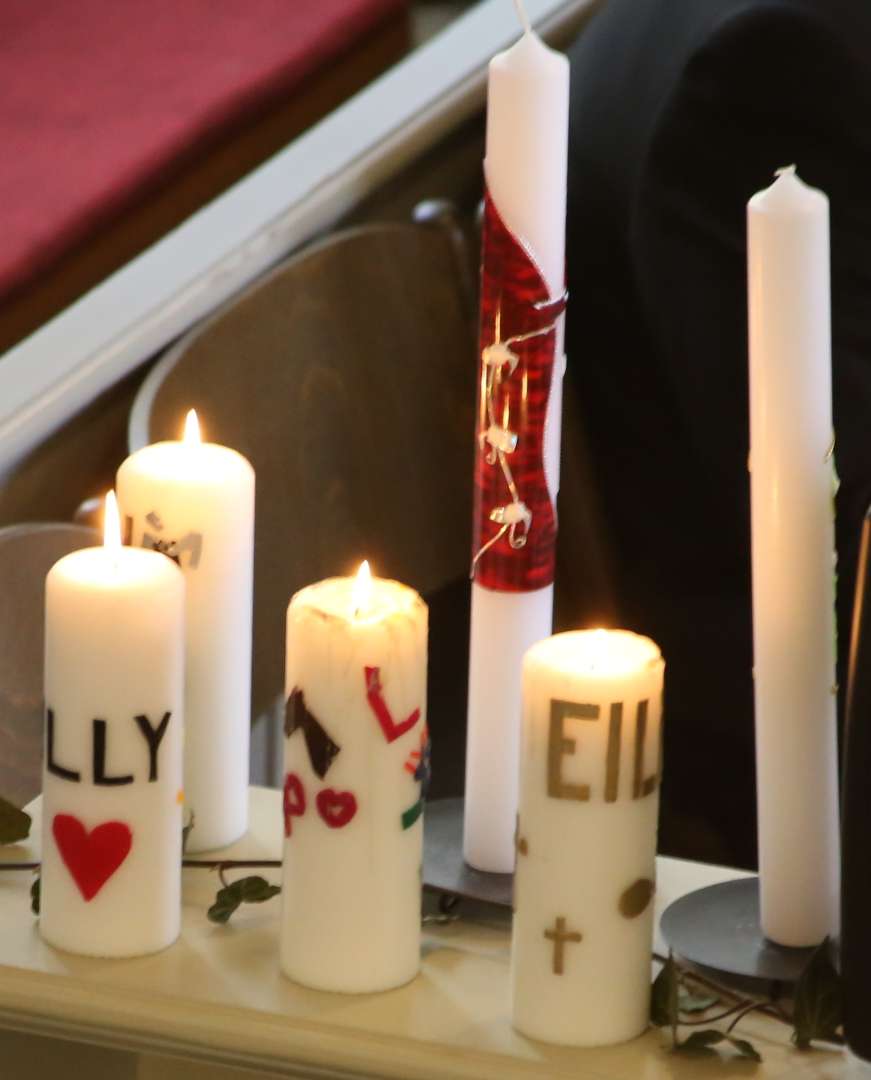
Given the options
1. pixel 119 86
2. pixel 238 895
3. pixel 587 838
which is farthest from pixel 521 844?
pixel 119 86

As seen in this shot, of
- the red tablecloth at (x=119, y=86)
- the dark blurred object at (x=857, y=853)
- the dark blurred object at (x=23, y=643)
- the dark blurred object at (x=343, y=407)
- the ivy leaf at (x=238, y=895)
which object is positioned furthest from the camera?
the red tablecloth at (x=119, y=86)

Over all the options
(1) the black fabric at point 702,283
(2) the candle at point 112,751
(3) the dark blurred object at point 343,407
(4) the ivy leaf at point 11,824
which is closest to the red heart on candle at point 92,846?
(2) the candle at point 112,751

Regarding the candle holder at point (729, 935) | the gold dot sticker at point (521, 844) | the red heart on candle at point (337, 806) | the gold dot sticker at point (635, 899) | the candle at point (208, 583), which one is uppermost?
the candle at point (208, 583)

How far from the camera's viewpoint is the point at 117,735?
0.69m

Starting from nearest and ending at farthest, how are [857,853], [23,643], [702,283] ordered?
[857,853] → [23,643] → [702,283]

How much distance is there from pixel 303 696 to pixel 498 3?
98 cm

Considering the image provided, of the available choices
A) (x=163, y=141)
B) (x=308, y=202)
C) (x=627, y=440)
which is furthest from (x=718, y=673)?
(x=163, y=141)

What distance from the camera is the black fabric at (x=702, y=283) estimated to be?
48.4 inches

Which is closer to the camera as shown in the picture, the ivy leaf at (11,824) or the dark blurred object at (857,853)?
the dark blurred object at (857,853)

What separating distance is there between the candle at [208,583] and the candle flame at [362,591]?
0.11 metres

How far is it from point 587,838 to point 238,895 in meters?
0.17

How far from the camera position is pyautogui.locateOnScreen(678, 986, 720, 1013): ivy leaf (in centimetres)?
68

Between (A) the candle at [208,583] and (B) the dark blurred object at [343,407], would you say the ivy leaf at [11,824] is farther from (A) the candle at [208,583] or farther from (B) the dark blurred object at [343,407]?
(B) the dark blurred object at [343,407]

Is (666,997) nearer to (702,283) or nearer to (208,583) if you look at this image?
(208,583)
